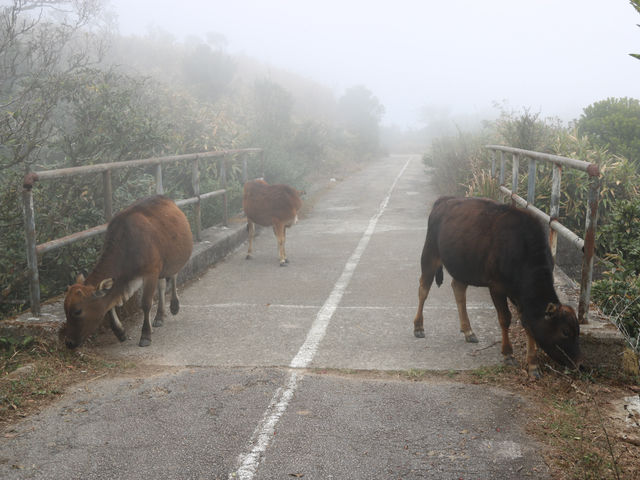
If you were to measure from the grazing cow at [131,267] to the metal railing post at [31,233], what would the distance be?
0.52 m

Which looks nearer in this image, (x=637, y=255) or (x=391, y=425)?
(x=391, y=425)

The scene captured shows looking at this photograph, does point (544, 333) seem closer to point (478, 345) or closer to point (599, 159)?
point (478, 345)

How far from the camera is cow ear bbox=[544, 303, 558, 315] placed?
4588 mm

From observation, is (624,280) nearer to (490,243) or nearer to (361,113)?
(490,243)

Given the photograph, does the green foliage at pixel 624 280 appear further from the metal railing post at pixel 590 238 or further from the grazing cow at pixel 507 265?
the grazing cow at pixel 507 265

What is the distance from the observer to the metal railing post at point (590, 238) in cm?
485

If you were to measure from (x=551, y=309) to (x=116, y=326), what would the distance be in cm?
388

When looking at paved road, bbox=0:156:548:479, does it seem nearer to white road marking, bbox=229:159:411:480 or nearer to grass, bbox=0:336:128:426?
white road marking, bbox=229:159:411:480

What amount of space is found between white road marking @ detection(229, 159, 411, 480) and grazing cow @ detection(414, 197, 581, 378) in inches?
43.8

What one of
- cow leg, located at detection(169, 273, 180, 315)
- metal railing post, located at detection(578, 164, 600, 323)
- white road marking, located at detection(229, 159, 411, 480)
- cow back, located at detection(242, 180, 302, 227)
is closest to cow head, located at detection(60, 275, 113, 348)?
cow leg, located at detection(169, 273, 180, 315)

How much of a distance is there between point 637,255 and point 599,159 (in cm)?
588

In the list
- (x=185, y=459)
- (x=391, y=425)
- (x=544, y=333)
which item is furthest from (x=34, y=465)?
(x=544, y=333)

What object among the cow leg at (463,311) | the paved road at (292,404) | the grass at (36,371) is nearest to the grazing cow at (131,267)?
the grass at (36,371)

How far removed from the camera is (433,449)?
3.88 meters
